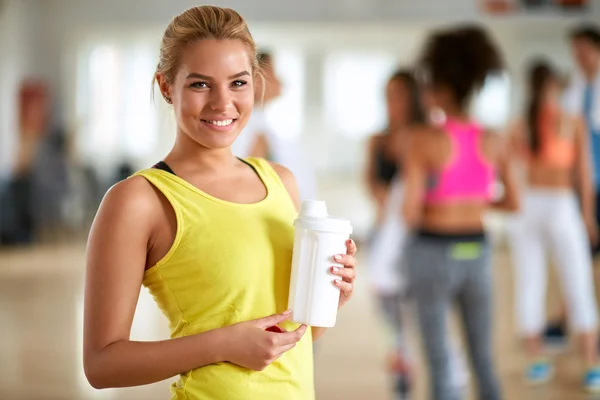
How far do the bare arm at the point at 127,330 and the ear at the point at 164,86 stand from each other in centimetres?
17

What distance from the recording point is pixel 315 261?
3.86ft

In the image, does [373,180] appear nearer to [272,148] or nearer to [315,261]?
[272,148]

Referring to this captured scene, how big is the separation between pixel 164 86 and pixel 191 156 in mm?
111

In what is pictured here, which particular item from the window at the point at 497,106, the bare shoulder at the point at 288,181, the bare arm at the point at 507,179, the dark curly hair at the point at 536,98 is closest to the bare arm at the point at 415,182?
the bare arm at the point at 507,179

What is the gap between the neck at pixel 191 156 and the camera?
1.27 m

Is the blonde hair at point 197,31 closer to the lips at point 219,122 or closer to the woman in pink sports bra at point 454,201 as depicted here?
the lips at point 219,122

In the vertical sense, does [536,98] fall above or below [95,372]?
above

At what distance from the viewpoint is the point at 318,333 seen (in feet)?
4.63

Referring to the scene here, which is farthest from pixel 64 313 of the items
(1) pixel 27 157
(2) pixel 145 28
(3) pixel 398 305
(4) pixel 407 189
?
(2) pixel 145 28

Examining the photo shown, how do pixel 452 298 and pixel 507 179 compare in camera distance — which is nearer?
pixel 452 298

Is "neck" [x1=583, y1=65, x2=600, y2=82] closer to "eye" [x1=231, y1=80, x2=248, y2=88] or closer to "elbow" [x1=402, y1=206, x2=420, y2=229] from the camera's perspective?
"elbow" [x1=402, y1=206, x2=420, y2=229]

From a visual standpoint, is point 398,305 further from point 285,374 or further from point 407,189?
point 285,374

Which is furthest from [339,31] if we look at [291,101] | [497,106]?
[497,106]

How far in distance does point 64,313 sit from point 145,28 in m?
6.33
